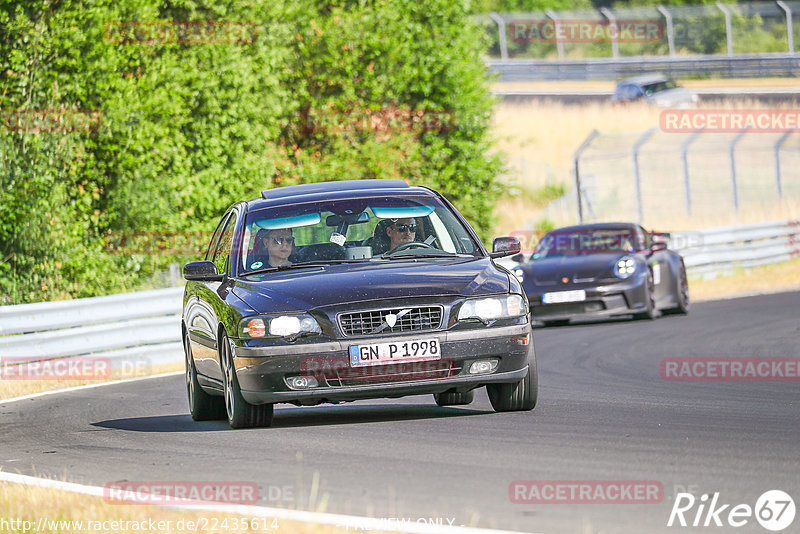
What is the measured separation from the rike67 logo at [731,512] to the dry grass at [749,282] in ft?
60.9

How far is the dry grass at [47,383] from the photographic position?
14716 mm

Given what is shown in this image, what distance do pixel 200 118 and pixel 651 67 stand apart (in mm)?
36570

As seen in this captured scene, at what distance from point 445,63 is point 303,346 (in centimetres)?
2412

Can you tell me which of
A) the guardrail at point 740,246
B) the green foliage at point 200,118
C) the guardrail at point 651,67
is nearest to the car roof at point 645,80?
the guardrail at point 651,67

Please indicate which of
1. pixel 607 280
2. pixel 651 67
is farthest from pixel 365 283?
pixel 651 67

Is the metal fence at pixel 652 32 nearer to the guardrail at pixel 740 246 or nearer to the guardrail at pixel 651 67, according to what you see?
the guardrail at pixel 651 67

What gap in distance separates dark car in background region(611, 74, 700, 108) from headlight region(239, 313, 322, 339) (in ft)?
148

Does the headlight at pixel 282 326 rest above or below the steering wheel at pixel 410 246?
below

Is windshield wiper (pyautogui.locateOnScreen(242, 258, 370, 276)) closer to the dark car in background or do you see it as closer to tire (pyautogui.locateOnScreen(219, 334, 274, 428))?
tire (pyautogui.locateOnScreen(219, 334, 274, 428))

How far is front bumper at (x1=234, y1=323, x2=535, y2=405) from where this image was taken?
28.6ft

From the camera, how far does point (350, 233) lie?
9.84m

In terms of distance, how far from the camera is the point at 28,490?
731 centimetres

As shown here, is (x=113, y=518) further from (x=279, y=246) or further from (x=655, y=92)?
(x=655, y=92)

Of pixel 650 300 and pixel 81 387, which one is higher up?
pixel 81 387
